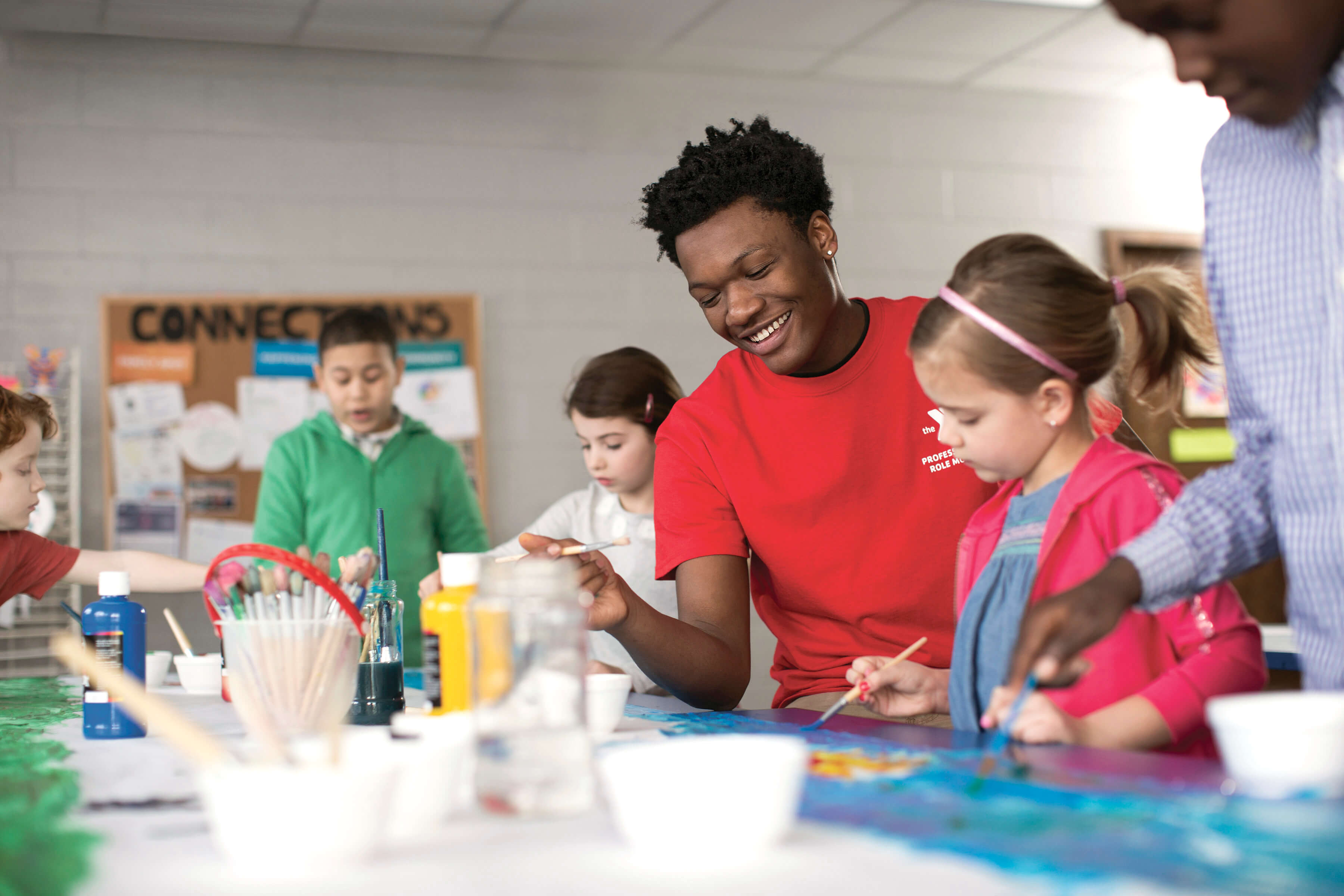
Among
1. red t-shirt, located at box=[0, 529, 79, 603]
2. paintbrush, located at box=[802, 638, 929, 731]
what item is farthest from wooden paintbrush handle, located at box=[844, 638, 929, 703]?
red t-shirt, located at box=[0, 529, 79, 603]

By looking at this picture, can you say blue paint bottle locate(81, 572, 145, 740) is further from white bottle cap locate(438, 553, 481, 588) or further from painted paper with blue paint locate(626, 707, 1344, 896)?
painted paper with blue paint locate(626, 707, 1344, 896)

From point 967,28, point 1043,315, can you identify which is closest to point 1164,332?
point 1043,315

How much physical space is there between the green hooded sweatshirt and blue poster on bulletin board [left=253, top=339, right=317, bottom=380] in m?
0.70

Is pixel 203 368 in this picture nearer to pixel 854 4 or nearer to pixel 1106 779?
pixel 854 4

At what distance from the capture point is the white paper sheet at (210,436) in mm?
3629

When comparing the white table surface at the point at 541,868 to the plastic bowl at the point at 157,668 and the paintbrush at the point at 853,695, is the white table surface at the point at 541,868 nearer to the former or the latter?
the paintbrush at the point at 853,695

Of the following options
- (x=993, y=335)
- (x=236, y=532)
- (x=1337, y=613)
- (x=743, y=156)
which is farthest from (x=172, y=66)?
(x=1337, y=613)

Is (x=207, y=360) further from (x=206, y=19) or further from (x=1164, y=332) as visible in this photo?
(x=1164, y=332)

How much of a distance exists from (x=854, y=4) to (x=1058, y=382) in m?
2.70

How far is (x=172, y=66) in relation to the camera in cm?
371

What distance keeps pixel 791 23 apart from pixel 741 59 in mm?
313

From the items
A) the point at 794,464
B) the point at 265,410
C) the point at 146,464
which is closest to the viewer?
the point at 794,464

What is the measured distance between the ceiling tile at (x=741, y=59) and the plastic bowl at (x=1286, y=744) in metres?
3.52

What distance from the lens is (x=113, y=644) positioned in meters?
1.35
